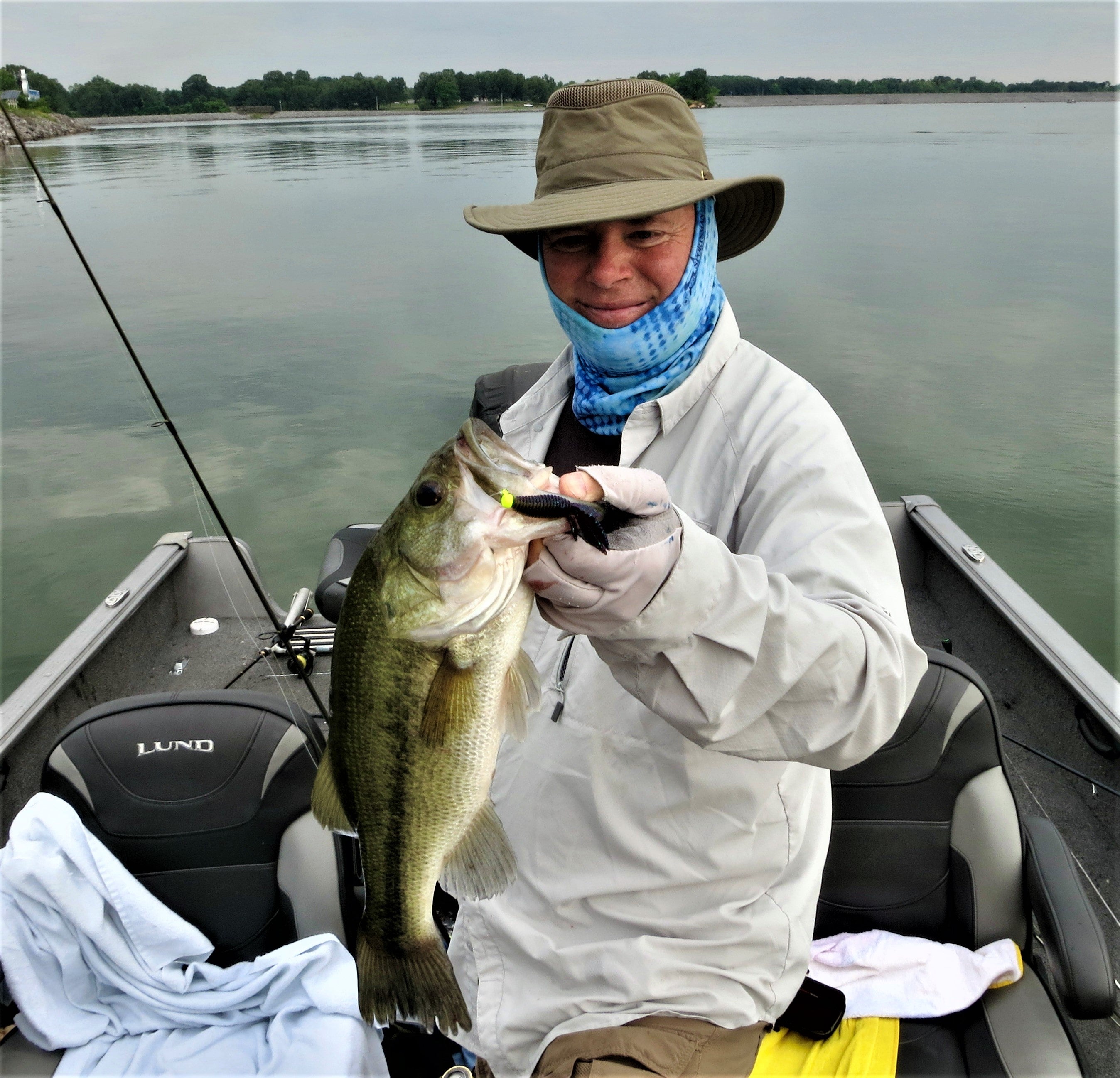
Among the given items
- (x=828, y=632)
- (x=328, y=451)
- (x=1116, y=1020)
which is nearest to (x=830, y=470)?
(x=828, y=632)

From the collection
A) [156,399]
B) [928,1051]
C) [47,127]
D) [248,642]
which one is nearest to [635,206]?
[928,1051]

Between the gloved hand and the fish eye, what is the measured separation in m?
0.20

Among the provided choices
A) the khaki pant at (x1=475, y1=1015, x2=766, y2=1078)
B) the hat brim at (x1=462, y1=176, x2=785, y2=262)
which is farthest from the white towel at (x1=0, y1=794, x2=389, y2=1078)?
the hat brim at (x1=462, y1=176, x2=785, y2=262)

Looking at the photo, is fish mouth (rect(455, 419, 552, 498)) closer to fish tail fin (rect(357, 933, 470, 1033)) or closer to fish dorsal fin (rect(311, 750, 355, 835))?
fish dorsal fin (rect(311, 750, 355, 835))

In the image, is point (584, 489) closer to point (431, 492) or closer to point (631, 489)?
point (631, 489)

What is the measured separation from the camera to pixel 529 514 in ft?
4.07

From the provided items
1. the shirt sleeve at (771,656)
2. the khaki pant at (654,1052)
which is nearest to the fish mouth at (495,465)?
the shirt sleeve at (771,656)

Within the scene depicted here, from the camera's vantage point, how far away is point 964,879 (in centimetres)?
279

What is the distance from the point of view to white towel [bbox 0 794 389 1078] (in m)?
2.48

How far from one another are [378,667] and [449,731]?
0.16 metres

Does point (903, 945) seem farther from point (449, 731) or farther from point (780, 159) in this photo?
point (780, 159)

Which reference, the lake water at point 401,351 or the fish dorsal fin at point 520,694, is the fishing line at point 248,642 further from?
the fish dorsal fin at point 520,694

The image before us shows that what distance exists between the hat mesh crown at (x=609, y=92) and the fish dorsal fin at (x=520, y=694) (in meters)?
1.24

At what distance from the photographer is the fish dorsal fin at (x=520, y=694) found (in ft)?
4.98
